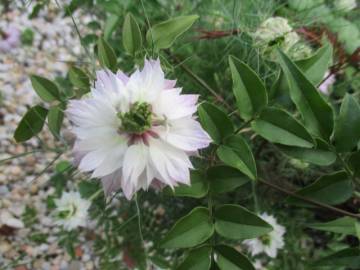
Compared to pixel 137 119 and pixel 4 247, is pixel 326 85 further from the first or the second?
pixel 4 247

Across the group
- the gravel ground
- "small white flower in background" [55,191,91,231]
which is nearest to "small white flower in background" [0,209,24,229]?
the gravel ground

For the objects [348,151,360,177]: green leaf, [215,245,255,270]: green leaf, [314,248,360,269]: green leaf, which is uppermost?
[348,151,360,177]: green leaf

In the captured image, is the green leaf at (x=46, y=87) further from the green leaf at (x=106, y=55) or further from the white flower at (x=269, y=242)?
the white flower at (x=269, y=242)

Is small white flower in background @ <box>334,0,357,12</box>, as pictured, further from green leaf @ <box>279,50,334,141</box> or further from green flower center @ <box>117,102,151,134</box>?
green flower center @ <box>117,102,151,134</box>

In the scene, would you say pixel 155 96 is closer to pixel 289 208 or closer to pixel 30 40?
pixel 289 208

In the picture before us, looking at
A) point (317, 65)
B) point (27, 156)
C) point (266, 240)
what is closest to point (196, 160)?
point (317, 65)

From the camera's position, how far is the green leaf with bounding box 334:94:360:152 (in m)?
0.54

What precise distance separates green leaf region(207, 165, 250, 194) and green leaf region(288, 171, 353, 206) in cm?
8

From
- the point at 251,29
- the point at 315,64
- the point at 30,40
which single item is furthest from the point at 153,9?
the point at 30,40

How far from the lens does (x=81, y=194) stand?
0.90 metres

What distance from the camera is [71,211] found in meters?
0.91

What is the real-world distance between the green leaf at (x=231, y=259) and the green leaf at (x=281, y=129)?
128 mm

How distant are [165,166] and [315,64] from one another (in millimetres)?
237

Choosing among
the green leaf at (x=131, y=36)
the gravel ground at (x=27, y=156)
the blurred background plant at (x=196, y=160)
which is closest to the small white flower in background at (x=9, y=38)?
the gravel ground at (x=27, y=156)
